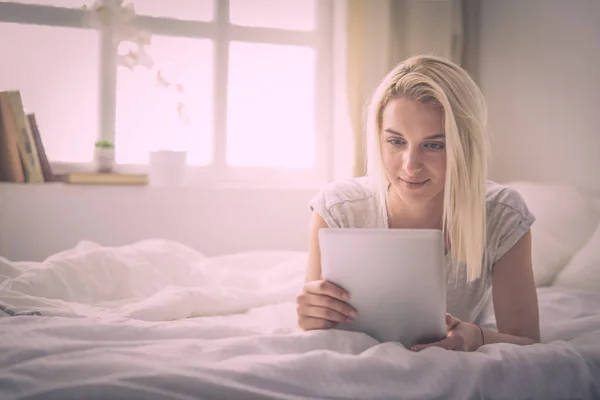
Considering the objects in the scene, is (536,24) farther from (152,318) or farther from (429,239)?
(152,318)

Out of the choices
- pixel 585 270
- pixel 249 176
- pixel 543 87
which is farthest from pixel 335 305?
pixel 249 176

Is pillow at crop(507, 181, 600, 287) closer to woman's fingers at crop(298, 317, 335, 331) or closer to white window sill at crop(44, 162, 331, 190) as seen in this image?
woman's fingers at crop(298, 317, 335, 331)

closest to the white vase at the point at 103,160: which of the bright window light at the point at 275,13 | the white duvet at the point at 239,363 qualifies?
the bright window light at the point at 275,13

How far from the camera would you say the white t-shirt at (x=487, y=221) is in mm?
1046

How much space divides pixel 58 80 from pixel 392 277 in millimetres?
2166

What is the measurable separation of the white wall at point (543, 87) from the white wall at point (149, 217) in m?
0.95

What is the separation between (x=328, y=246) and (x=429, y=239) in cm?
15

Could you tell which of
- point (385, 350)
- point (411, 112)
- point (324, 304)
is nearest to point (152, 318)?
point (324, 304)

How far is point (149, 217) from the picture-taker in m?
2.11

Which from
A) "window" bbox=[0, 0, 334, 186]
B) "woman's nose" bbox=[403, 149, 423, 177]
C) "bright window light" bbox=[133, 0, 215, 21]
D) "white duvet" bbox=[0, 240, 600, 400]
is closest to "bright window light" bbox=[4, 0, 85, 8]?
"window" bbox=[0, 0, 334, 186]

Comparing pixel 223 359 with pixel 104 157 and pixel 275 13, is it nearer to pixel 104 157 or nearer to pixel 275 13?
pixel 104 157

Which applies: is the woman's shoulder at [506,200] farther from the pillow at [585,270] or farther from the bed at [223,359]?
the pillow at [585,270]

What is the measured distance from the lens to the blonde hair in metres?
1.00

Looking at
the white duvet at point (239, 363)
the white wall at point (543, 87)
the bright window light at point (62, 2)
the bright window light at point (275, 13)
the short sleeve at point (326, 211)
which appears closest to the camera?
the white duvet at point (239, 363)
